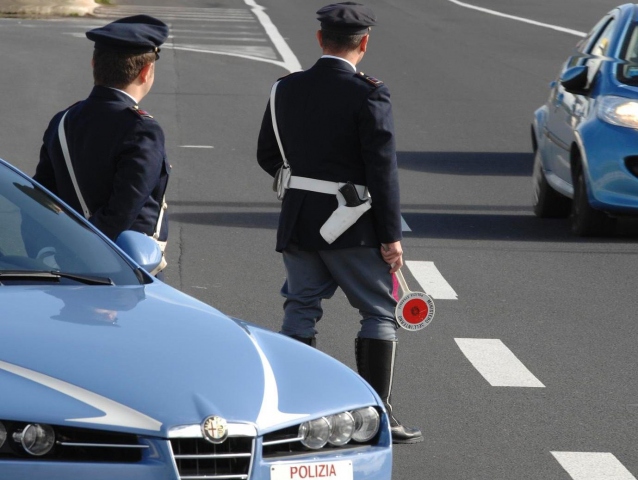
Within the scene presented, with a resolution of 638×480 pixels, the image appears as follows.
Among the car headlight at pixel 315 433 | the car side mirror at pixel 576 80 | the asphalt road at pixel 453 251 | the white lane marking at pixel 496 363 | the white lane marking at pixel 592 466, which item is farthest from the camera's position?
the car side mirror at pixel 576 80

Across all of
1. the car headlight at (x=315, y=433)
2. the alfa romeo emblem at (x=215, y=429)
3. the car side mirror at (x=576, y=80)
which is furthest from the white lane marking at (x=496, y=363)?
the alfa romeo emblem at (x=215, y=429)

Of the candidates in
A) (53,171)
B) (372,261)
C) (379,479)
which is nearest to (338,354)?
(372,261)

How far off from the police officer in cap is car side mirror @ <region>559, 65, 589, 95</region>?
6.02 meters

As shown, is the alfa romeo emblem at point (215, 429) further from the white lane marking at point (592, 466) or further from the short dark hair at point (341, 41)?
the short dark hair at point (341, 41)

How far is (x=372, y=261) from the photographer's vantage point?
658 centimetres

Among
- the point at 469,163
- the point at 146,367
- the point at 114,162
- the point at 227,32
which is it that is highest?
the point at 146,367

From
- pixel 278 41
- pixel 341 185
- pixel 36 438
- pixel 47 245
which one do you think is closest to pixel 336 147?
pixel 341 185

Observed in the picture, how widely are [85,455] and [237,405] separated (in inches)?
17.3

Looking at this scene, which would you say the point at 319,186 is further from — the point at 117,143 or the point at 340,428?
the point at 340,428

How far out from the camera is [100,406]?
13.1 ft

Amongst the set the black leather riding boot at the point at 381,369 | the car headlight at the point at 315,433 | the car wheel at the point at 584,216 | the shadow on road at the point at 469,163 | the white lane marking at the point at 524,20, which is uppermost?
the car headlight at the point at 315,433

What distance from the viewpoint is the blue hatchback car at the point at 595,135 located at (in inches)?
450

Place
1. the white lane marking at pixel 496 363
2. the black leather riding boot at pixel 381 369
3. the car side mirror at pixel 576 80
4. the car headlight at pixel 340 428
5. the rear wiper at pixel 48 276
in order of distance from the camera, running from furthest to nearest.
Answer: the car side mirror at pixel 576 80
the white lane marking at pixel 496 363
the black leather riding boot at pixel 381 369
the rear wiper at pixel 48 276
the car headlight at pixel 340 428

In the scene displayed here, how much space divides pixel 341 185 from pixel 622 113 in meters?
5.43
